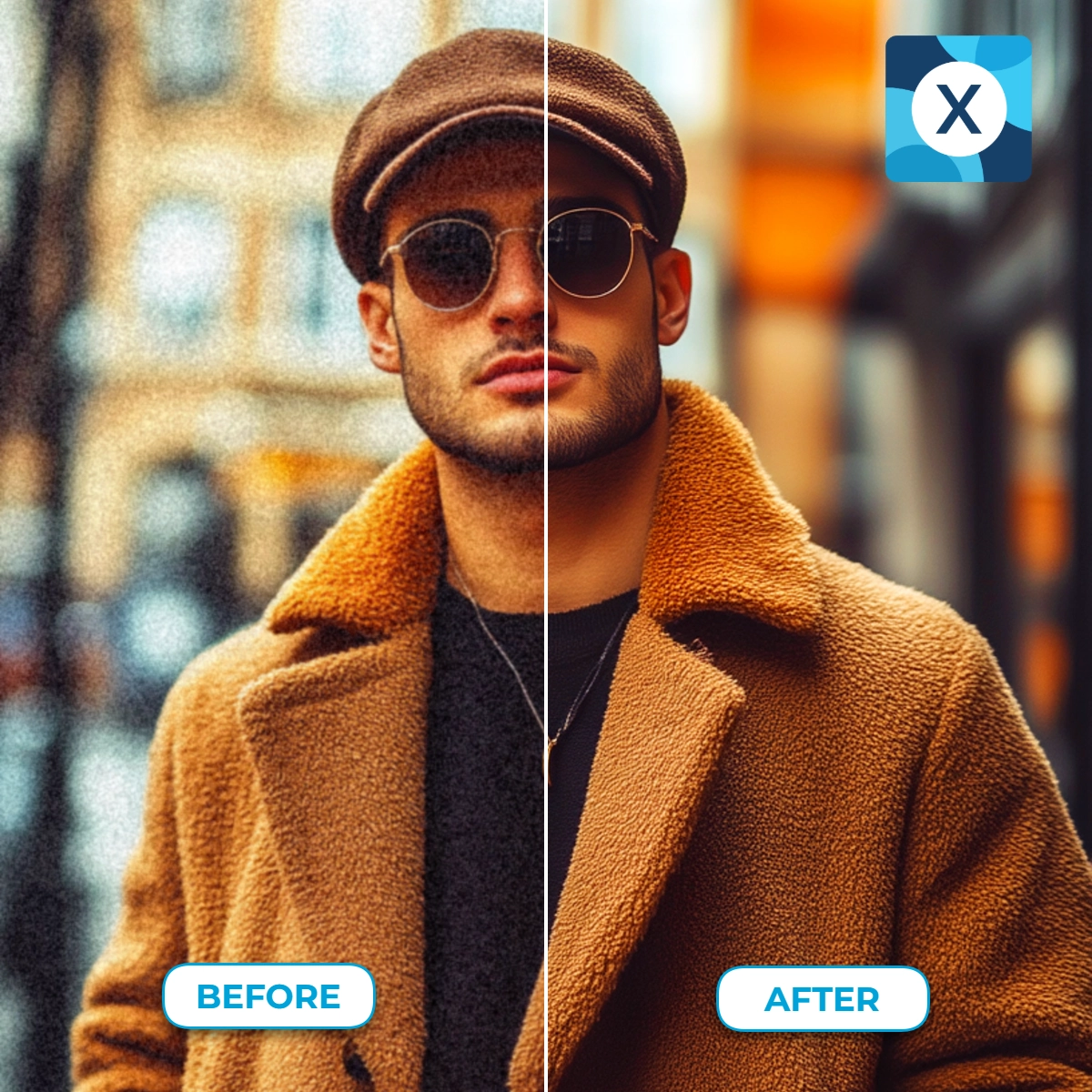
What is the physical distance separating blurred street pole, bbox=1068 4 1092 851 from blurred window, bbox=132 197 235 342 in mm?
1026

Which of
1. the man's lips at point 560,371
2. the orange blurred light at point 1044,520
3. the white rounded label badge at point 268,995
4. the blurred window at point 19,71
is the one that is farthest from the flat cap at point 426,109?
the white rounded label badge at point 268,995

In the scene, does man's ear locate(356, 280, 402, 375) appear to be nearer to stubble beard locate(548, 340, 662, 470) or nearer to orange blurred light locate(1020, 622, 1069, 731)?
stubble beard locate(548, 340, 662, 470)

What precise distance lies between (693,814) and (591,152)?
75 cm

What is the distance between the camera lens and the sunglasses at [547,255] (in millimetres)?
1366

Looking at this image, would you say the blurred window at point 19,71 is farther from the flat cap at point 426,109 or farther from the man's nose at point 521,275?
the man's nose at point 521,275

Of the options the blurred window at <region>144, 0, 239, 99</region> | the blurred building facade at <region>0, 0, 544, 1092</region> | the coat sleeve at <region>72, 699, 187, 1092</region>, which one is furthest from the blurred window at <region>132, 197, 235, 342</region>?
the coat sleeve at <region>72, 699, 187, 1092</region>

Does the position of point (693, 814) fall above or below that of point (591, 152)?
below

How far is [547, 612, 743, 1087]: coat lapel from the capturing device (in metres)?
1.33

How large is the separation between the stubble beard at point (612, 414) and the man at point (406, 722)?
0.12 ft

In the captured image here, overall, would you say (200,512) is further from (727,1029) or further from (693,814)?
(727,1029)

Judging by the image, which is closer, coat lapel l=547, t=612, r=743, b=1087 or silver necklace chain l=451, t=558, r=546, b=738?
coat lapel l=547, t=612, r=743, b=1087

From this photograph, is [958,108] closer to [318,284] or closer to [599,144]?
[599,144]

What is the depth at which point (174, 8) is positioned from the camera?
1.46m

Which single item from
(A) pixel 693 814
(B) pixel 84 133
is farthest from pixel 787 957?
(B) pixel 84 133
